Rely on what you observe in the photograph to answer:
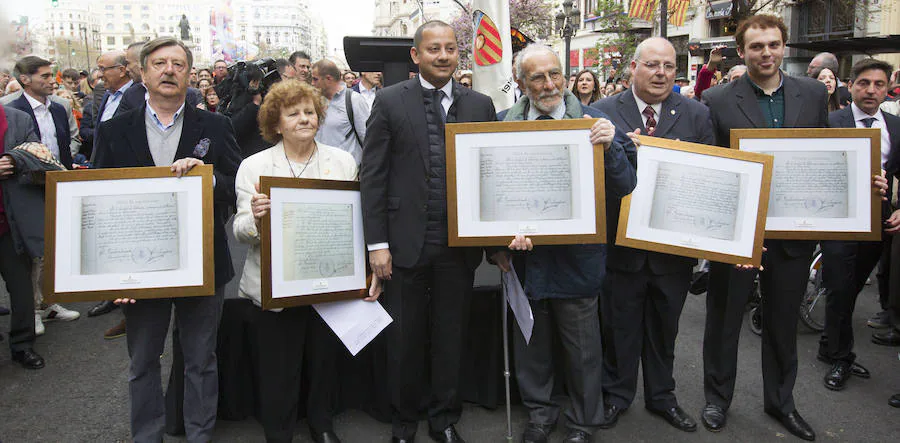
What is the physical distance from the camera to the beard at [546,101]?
10.8 ft

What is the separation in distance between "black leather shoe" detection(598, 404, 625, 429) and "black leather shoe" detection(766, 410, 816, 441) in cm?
97

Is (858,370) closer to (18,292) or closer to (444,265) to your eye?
(444,265)

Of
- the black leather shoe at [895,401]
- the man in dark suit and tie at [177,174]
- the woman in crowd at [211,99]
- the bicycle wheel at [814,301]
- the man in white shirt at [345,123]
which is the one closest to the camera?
the man in dark suit and tie at [177,174]

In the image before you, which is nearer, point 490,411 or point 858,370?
point 490,411

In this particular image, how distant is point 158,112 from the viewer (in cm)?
325

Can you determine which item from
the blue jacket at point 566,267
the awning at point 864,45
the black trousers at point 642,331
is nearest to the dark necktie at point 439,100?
the blue jacket at point 566,267

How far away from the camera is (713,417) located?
3.90 meters

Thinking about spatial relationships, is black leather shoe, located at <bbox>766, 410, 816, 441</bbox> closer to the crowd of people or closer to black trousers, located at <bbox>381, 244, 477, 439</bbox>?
the crowd of people

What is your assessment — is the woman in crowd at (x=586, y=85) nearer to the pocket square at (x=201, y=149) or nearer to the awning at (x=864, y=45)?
the pocket square at (x=201, y=149)

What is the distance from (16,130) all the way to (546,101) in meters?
3.94

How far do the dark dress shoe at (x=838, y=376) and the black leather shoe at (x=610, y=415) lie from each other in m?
1.70

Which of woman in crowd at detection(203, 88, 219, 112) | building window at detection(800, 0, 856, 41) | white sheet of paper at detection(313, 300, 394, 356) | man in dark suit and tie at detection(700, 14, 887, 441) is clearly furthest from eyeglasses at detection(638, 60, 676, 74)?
building window at detection(800, 0, 856, 41)

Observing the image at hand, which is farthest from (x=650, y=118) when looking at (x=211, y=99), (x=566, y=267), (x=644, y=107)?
(x=211, y=99)

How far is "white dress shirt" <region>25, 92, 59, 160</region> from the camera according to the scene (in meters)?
5.91
